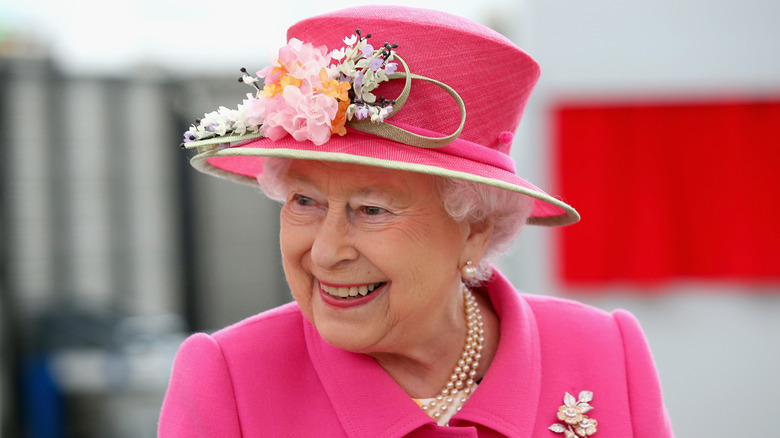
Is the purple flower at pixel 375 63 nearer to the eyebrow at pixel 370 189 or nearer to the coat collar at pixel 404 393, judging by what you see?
the eyebrow at pixel 370 189

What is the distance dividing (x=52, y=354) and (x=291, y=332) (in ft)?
14.7

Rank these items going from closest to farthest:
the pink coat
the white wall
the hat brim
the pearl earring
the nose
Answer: the hat brim → the nose → the pink coat → the pearl earring → the white wall

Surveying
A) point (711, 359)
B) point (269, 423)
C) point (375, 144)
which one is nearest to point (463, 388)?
point (269, 423)

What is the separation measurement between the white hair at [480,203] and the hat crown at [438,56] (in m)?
0.10

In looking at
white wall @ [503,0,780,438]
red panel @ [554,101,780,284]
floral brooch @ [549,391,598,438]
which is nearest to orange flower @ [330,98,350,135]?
floral brooch @ [549,391,598,438]

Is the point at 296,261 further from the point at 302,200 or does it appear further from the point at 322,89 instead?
the point at 322,89

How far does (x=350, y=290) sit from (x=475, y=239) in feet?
1.08

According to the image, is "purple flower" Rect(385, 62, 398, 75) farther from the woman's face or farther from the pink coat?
the pink coat

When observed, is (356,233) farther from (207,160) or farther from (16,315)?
(16,315)

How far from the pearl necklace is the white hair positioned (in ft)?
0.33

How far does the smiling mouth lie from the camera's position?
1.61 metres

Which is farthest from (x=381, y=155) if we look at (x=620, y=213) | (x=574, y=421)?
(x=620, y=213)

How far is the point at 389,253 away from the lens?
5.18 ft

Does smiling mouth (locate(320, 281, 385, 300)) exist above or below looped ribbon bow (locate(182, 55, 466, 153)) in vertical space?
below
